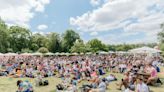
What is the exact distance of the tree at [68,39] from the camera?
88.8 metres

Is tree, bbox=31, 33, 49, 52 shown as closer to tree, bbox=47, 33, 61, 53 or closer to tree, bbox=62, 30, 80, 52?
tree, bbox=47, 33, 61, 53

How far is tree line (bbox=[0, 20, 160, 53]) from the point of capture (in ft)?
236

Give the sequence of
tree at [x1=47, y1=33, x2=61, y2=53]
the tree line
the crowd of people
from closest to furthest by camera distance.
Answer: the crowd of people, the tree line, tree at [x1=47, y1=33, x2=61, y2=53]

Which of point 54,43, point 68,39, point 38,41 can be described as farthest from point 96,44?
point 38,41

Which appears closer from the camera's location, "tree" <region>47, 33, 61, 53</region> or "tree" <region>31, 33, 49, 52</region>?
"tree" <region>31, 33, 49, 52</region>

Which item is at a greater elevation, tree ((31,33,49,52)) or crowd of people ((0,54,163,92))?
tree ((31,33,49,52))

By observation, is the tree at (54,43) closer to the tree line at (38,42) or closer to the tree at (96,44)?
the tree line at (38,42)

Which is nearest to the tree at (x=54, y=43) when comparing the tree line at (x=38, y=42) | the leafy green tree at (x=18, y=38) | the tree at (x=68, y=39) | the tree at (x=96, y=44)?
the tree line at (x=38, y=42)

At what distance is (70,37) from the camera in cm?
9300

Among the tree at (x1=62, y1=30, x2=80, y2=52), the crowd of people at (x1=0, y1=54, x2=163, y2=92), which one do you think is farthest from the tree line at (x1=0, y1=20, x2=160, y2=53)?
the crowd of people at (x1=0, y1=54, x2=163, y2=92)

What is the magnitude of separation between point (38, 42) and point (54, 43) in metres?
5.63

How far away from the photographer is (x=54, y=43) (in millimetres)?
85938

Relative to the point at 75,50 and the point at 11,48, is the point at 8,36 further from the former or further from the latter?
the point at 75,50

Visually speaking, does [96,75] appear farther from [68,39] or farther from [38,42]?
[68,39]
